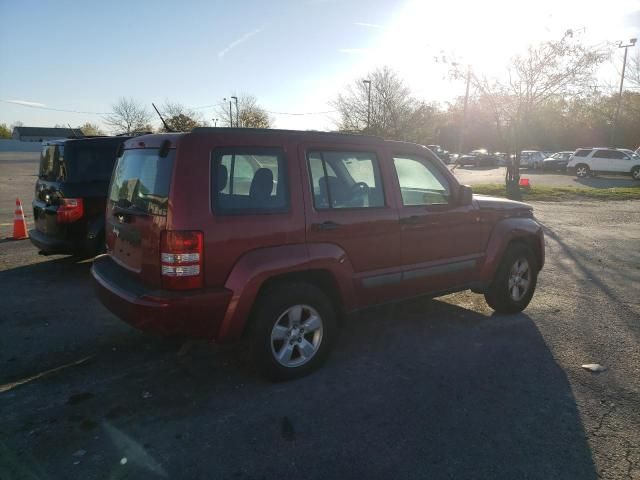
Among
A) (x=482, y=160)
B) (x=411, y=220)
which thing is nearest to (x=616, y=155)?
(x=482, y=160)

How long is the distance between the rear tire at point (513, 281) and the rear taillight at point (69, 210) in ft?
16.8

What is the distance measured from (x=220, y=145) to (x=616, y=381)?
139 inches

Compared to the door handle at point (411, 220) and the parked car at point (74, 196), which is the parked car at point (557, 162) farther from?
the door handle at point (411, 220)

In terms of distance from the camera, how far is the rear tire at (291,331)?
3447mm

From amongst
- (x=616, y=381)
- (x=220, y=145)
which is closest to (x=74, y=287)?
(x=220, y=145)

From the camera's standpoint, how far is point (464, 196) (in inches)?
178

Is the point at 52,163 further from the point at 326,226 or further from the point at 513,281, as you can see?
the point at 513,281

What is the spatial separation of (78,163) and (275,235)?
424 centimetres

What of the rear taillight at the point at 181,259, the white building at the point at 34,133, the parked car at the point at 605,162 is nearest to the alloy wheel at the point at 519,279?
the rear taillight at the point at 181,259

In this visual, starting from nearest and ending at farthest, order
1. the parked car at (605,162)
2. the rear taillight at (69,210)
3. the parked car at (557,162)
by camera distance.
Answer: the rear taillight at (69,210)
the parked car at (605,162)
the parked car at (557,162)

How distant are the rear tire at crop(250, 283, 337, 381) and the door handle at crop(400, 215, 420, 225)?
3.25ft

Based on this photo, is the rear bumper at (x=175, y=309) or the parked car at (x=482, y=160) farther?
the parked car at (x=482, y=160)

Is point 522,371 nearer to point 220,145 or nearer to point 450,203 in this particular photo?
point 450,203

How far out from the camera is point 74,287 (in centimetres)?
611
